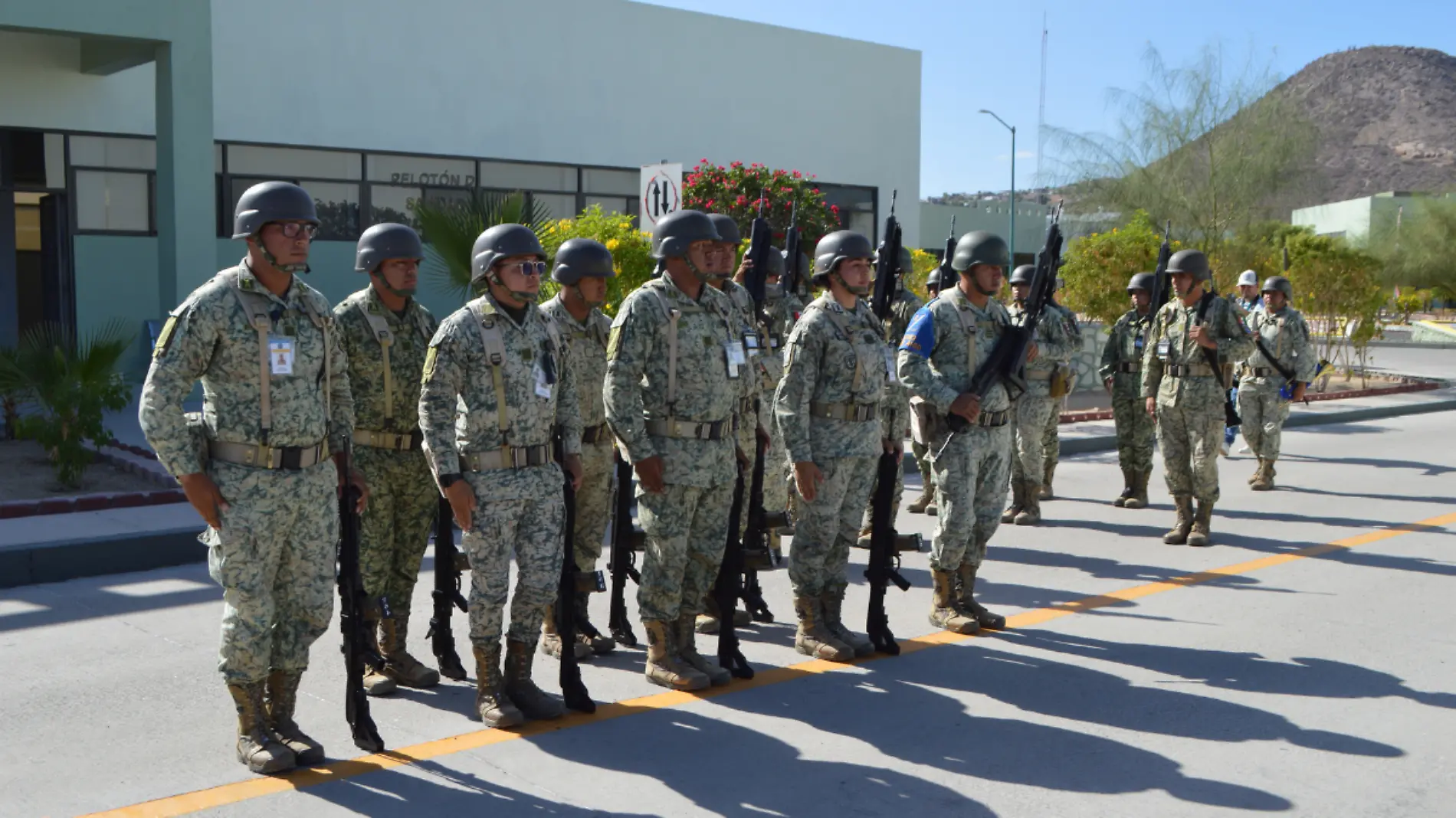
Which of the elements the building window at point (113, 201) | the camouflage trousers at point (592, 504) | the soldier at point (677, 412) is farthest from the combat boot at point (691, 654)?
the building window at point (113, 201)

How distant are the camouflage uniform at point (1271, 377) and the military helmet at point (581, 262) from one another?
915 cm

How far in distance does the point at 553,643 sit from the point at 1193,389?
5718 millimetres

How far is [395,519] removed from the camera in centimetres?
630

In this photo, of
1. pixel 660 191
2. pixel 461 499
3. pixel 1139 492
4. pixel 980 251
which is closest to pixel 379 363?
pixel 461 499

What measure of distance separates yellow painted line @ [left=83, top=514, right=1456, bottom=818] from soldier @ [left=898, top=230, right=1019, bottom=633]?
485 millimetres

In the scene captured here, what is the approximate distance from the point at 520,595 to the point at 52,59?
16.0m

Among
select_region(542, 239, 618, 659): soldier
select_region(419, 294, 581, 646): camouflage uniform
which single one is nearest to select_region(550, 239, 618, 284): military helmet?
select_region(542, 239, 618, 659): soldier

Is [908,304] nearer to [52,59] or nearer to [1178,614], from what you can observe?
[1178,614]

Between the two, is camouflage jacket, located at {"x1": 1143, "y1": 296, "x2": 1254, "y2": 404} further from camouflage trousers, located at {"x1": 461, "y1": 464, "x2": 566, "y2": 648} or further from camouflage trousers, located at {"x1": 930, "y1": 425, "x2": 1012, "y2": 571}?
camouflage trousers, located at {"x1": 461, "y1": 464, "x2": 566, "y2": 648}

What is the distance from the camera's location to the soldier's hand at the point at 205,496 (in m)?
4.76

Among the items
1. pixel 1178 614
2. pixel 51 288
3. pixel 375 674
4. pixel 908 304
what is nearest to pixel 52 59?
pixel 51 288

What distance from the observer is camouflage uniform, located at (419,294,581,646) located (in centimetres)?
552

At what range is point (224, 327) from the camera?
4.89 metres

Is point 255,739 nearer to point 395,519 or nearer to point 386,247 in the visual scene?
point 395,519
